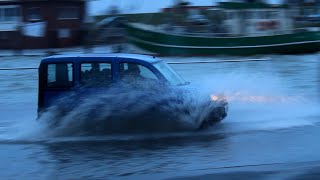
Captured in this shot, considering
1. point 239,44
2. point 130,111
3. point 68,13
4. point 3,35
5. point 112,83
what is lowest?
point 130,111

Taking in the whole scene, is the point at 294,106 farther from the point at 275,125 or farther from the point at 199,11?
the point at 199,11

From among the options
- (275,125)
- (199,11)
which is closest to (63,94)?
(275,125)

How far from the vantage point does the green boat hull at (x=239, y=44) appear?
112ft

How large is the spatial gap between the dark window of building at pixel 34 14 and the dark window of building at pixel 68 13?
6.16ft

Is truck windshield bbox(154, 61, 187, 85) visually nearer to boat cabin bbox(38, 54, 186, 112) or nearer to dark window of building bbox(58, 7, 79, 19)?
boat cabin bbox(38, 54, 186, 112)

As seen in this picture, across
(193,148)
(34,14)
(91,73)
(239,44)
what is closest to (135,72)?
(91,73)

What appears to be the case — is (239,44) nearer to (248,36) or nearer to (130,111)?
(248,36)

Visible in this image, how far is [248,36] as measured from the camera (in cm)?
3431

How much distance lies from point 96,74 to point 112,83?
0.37 metres

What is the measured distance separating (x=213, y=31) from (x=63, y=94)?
96.1ft

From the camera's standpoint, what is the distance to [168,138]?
8.98m

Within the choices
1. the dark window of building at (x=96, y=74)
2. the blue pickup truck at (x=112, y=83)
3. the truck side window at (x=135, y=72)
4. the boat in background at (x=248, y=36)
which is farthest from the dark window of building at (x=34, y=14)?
the truck side window at (x=135, y=72)

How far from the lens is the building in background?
4419 centimetres

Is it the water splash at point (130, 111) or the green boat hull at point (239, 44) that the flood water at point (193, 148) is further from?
the green boat hull at point (239, 44)
